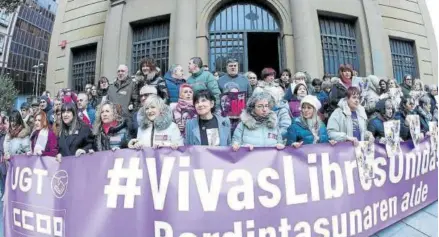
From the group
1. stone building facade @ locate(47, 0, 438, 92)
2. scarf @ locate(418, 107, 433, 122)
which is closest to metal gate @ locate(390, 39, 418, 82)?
stone building facade @ locate(47, 0, 438, 92)

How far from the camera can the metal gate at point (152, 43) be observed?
1198cm

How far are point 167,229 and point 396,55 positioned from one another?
46.6 feet

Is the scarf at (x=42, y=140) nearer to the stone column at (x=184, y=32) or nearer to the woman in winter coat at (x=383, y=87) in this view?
the stone column at (x=184, y=32)

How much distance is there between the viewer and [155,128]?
3.50 meters

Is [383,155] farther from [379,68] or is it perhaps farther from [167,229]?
[379,68]

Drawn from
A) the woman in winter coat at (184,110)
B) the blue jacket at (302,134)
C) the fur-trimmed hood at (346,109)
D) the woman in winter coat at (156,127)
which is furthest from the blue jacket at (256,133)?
the fur-trimmed hood at (346,109)

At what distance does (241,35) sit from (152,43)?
3541 millimetres

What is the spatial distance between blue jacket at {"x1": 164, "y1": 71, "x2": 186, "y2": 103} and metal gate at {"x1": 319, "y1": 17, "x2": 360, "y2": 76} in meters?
7.87

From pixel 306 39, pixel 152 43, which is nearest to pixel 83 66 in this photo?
pixel 152 43

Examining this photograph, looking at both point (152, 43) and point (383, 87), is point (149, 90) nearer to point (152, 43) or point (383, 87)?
point (383, 87)

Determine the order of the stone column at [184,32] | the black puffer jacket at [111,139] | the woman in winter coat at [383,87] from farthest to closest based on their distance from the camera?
the stone column at [184,32], the woman in winter coat at [383,87], the black puffer jacket at [111,139]

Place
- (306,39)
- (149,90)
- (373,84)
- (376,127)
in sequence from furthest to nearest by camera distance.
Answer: (306,39)
(373,84)
(149,90)
(376,127)

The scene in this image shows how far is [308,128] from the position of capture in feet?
12.3

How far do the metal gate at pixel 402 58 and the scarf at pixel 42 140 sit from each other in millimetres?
13636
